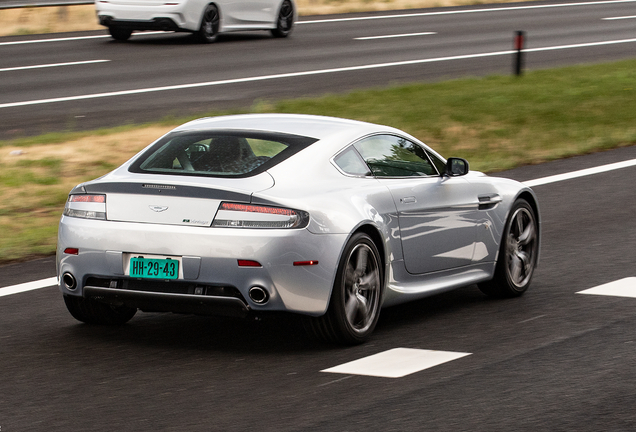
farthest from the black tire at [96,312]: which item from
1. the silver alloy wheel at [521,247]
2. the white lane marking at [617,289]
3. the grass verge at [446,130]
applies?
the white lane marking at [617,289]

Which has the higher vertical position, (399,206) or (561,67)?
(399,206)

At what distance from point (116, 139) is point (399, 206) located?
329 inches

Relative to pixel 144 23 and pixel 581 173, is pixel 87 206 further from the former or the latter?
pixel 144 23

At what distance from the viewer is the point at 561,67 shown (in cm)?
2352

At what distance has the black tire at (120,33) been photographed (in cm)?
2661

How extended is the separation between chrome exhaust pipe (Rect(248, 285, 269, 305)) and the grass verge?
3936 millimetres

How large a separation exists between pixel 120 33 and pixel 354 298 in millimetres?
21031

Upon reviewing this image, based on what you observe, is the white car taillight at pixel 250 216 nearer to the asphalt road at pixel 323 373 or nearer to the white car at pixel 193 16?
the asphalt road at pixel 323 373

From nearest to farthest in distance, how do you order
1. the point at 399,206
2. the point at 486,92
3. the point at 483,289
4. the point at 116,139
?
the point at 399,206 → the point at 483,289 → the point at 116,139 → the point at 486,92

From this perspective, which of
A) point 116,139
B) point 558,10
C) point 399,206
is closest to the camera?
point 399,206

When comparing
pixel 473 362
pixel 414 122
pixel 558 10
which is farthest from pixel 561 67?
pixel 473 362

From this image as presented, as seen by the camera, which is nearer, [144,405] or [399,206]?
[144,405]

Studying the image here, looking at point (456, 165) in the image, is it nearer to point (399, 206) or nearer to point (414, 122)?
point (399, 206)

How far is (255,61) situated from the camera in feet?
78.9
